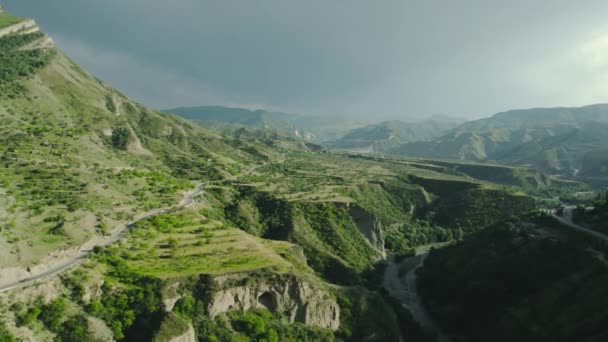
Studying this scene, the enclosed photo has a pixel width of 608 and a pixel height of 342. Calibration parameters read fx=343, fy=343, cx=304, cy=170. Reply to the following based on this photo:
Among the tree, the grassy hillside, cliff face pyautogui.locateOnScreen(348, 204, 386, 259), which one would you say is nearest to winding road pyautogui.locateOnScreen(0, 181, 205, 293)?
the grassy hillside

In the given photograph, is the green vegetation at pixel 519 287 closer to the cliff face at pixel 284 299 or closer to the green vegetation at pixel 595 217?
the green vegetation at pixel 595 217

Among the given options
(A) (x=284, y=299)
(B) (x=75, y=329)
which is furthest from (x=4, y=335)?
(A) (x=284, y=299)

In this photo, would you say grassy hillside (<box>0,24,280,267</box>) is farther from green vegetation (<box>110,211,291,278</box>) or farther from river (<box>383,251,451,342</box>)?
river (<box>383,251,451,342</box>)

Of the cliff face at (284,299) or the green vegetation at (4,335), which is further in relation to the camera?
the cliff face at (284,299)

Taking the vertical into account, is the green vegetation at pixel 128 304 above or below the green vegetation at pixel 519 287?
above

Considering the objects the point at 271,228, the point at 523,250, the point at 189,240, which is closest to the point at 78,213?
the point at 189,240

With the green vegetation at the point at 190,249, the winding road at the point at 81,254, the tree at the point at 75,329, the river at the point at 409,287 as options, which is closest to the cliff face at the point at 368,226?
the river at the point at 409,287

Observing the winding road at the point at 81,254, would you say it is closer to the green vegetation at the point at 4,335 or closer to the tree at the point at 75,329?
the green vegetation at the point at 4,335

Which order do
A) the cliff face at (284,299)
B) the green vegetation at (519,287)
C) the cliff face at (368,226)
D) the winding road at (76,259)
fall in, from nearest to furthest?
the winding road at (76,259) → the cliff face at (284,299) → the green vegetation at (519,287) → the cliff face at (368,226)

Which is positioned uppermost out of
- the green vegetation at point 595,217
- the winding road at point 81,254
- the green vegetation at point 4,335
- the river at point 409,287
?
the winding road at point 81,254

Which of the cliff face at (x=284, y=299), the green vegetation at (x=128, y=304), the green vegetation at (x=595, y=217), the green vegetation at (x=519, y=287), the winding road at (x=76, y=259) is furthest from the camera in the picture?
the green vegetation at (x=595, y=217)
